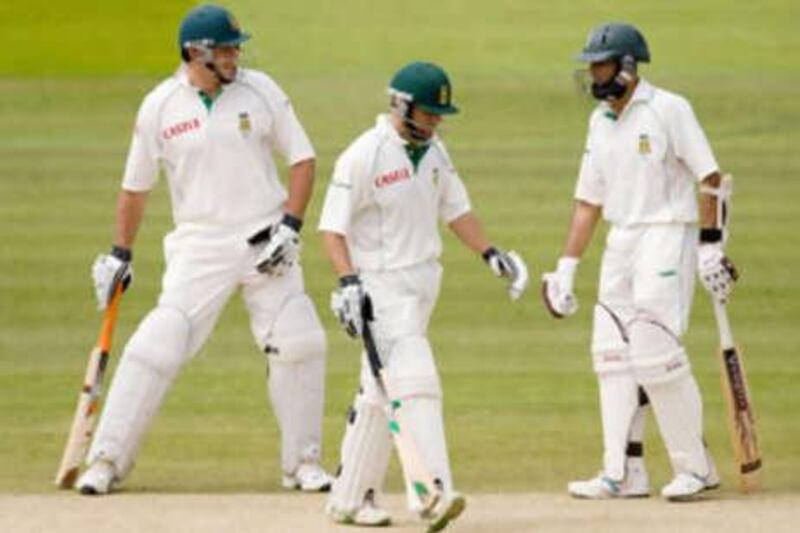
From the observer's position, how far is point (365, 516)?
10961mm

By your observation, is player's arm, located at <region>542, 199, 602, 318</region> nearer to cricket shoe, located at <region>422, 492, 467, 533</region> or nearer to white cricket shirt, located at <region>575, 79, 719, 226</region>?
white cricket shirt, located at <region>575, 79, 719, 226</region>

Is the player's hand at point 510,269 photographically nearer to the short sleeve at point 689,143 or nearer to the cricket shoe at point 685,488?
the short sleeve at point 689,143

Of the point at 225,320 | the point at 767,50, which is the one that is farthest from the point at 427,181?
the point at 767,50

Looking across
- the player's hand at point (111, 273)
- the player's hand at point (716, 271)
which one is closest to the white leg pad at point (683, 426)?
the player's hand at point (716, 271)

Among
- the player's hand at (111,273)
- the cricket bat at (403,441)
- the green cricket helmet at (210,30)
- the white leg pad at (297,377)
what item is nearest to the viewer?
the cricket bat at (403,441)

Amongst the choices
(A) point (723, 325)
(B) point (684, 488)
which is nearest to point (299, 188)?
(A) point (723, 325)

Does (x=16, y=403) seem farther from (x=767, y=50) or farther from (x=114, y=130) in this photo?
(x=767, y=50)

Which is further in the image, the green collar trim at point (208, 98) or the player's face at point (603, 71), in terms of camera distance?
the green collar trim at point (208, 98)

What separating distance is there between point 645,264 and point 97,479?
212 cm

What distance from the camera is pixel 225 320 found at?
619 inches

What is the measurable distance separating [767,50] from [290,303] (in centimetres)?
1220

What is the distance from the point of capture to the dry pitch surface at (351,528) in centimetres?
1081

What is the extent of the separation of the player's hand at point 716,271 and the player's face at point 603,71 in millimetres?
704

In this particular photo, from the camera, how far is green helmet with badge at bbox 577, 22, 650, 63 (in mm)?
11594
